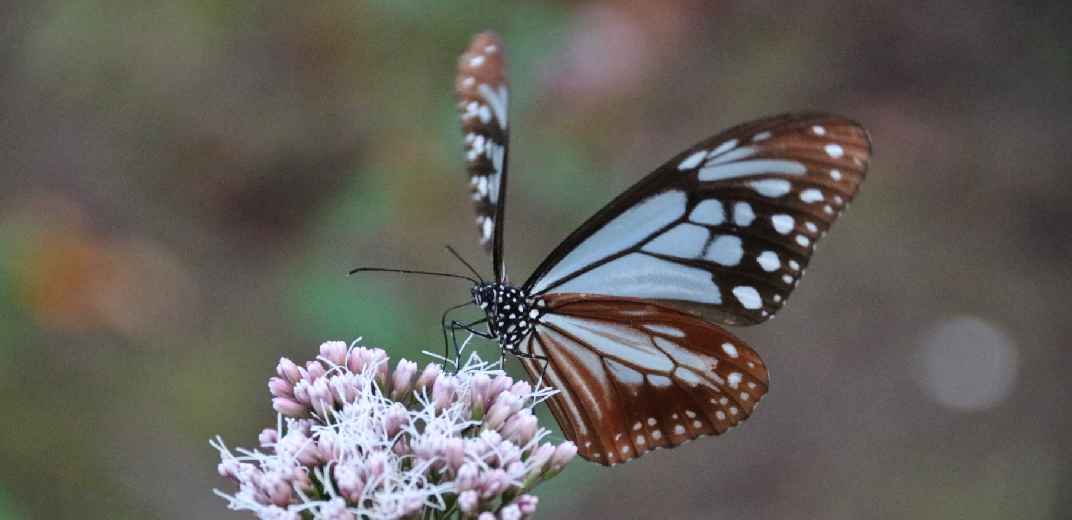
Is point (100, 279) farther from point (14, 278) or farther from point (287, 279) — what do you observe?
point (287, 279)

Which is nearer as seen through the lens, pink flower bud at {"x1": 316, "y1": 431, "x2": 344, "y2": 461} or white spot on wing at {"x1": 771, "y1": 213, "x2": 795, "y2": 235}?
pink flower bud at {"x1": 316, "y1": 431, "x2": 344, "y2": 461}

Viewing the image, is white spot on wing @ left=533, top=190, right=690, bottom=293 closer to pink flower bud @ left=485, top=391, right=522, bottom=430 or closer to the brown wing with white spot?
the brown wing with white spot

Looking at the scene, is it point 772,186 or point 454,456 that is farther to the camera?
point 772,186

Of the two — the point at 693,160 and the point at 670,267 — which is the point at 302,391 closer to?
the point at 670,267

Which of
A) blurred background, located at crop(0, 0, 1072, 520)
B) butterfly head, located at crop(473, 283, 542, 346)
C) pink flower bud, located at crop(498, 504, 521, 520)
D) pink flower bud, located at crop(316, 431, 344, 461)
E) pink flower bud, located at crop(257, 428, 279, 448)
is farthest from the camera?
blurred background, located at crop(0, 0, 1072, 520)

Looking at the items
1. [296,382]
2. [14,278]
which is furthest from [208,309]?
[296,382]

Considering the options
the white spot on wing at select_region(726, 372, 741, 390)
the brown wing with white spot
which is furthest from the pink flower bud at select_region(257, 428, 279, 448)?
the white spot on wing at select_region(726, 372, 741, 390)

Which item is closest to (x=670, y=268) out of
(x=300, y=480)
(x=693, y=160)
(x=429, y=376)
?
(x=693, y=160)
